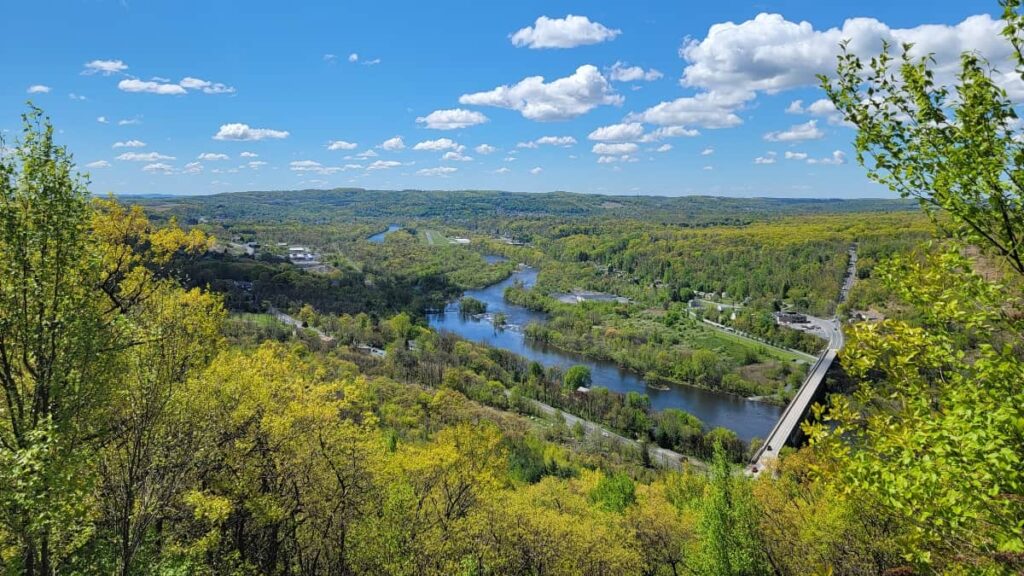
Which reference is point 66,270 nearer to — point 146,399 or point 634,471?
point 146,399

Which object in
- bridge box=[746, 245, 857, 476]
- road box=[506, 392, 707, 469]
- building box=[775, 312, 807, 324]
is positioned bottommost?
road box=[506, 392, 707, 469]

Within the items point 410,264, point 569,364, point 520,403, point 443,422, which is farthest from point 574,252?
point 443,422

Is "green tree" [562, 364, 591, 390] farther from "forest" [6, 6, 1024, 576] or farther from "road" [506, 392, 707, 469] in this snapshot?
"forest" [6, 6, 1024, 576]

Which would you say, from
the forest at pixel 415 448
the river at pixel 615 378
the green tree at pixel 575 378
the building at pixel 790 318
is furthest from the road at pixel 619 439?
the building at pixel 790 318

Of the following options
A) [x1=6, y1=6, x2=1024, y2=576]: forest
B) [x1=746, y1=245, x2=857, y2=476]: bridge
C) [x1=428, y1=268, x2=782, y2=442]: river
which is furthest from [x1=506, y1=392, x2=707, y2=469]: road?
[x1=6, y1=6, x2=1024, y2=576]: forest

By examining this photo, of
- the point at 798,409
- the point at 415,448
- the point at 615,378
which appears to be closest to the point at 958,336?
the point at 415,448

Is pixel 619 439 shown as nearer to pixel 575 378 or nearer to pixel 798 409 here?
pixel 575 378

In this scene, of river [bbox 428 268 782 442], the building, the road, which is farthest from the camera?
the building
